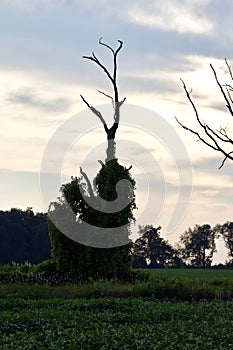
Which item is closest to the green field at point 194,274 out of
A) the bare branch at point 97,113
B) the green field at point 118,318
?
the bare branch at point 97,113

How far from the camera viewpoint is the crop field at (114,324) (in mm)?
10562

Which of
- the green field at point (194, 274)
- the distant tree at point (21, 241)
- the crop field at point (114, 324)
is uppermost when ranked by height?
the distant tree at point (21, 241)

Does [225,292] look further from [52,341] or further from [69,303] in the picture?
[52,341]

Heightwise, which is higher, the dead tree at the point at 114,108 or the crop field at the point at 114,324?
the dead tree at the point at 114,108

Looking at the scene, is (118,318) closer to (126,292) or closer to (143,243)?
(126,292)

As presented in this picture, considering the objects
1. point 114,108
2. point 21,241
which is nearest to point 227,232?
point 21,241

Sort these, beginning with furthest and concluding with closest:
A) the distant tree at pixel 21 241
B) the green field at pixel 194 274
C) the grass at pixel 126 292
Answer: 1. the distant tree at pixel 21 241
2. the green field at pixel 194 274
3. the grass at pixel 126 292

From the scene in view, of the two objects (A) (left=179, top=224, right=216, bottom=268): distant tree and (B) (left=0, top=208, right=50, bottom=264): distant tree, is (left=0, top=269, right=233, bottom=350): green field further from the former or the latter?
(A) (left=179, top=224, right=216, bottom=268): distant tree

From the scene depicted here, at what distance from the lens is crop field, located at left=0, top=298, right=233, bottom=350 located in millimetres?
10562

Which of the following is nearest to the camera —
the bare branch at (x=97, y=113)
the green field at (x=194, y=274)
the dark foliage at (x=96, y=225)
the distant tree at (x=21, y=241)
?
the dark foliage at (x=96, y=225)

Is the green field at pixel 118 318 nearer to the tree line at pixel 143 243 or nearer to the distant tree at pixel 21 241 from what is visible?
the tree line at pixel 143 243

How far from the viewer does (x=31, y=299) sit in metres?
17.2

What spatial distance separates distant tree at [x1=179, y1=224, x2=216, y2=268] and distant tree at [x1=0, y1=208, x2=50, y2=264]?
2510cm

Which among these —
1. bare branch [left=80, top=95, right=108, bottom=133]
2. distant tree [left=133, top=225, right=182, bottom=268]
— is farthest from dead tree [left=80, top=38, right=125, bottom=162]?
distant tree [left=133, top=225, right=182, bottom=268]
